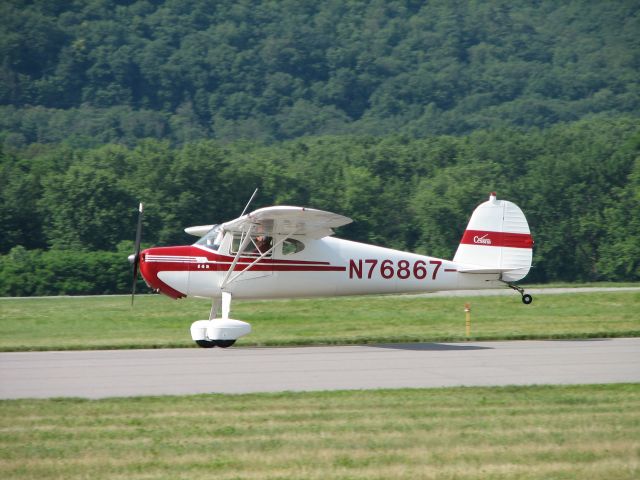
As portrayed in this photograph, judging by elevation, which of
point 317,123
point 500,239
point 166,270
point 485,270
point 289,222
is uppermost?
point 317,123

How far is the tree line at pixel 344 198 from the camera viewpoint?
45.8 m

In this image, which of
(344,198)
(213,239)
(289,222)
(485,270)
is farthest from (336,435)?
(344,198)

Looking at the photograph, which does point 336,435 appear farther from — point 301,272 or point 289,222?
point 301,272

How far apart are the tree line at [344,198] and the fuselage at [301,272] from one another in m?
21.3

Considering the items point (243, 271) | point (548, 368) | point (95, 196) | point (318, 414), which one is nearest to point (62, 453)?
point (318, 414)

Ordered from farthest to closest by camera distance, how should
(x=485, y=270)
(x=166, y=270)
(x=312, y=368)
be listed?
(x=485, y=270), (x=166, y=270), (x=312, y=368)

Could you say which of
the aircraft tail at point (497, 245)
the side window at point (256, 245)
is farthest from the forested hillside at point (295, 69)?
the aircraft tail at point (497, 245)

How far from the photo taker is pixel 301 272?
19.5 metres

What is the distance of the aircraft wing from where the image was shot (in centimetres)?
1791

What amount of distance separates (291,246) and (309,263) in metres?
0.48

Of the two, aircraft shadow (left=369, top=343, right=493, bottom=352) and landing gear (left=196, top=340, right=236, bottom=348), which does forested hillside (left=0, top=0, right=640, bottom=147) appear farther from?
aircraft shadow (left=369, top=343, right=493, bottom=352)

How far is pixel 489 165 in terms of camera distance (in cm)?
5503

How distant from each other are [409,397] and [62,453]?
443 centimetres

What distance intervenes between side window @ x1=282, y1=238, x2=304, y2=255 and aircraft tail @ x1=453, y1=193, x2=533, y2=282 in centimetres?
320
